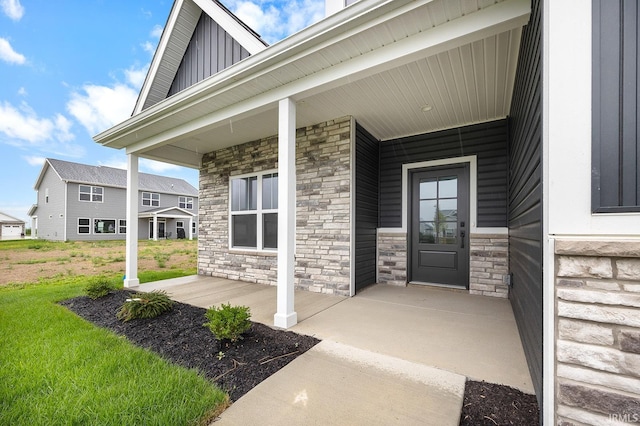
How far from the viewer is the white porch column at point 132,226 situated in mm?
5004

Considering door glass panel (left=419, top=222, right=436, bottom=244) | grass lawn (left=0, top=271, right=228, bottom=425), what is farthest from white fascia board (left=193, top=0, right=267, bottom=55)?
grass lawn (left=0, top=271, right=228, bottom=425)

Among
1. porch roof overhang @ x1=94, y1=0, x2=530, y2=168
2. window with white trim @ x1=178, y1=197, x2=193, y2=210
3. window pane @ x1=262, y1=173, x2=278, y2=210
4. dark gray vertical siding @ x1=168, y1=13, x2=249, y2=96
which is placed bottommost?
window pane @ x1=262, y1=173, x2=278, y2=210

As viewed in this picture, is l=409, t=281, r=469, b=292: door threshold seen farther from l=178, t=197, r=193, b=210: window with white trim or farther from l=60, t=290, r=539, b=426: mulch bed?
l=178, t=197, r=193, b=210: window with white trim

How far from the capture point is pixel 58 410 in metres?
1.62

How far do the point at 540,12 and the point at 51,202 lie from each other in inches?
1047

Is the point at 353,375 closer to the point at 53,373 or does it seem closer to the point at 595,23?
the point at 53,373

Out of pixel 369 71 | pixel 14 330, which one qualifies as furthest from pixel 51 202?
pixel 369 71

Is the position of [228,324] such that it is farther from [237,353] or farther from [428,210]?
[428,210]

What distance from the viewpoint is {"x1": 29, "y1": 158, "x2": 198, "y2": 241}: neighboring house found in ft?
57.9

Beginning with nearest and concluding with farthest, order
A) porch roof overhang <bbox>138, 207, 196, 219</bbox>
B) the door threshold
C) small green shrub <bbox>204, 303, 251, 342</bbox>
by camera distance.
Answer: small green shrub <bbox>204, 303, 251, 342</bbox> < the door threshold < porch roof overhang <bbox>138, 207, 196, 219</bbox>

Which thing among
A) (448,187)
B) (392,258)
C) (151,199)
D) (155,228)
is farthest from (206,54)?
(151,199)

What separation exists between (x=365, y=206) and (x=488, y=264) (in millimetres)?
2115

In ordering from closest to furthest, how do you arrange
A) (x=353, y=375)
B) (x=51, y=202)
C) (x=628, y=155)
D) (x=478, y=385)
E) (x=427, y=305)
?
(x=628, y=155) < (x=478, y=385) < (x=353, y=375) < (x=427, y=305) < (x=51, y=202)

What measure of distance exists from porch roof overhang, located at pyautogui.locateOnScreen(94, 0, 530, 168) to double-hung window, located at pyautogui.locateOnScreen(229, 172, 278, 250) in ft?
3.31
